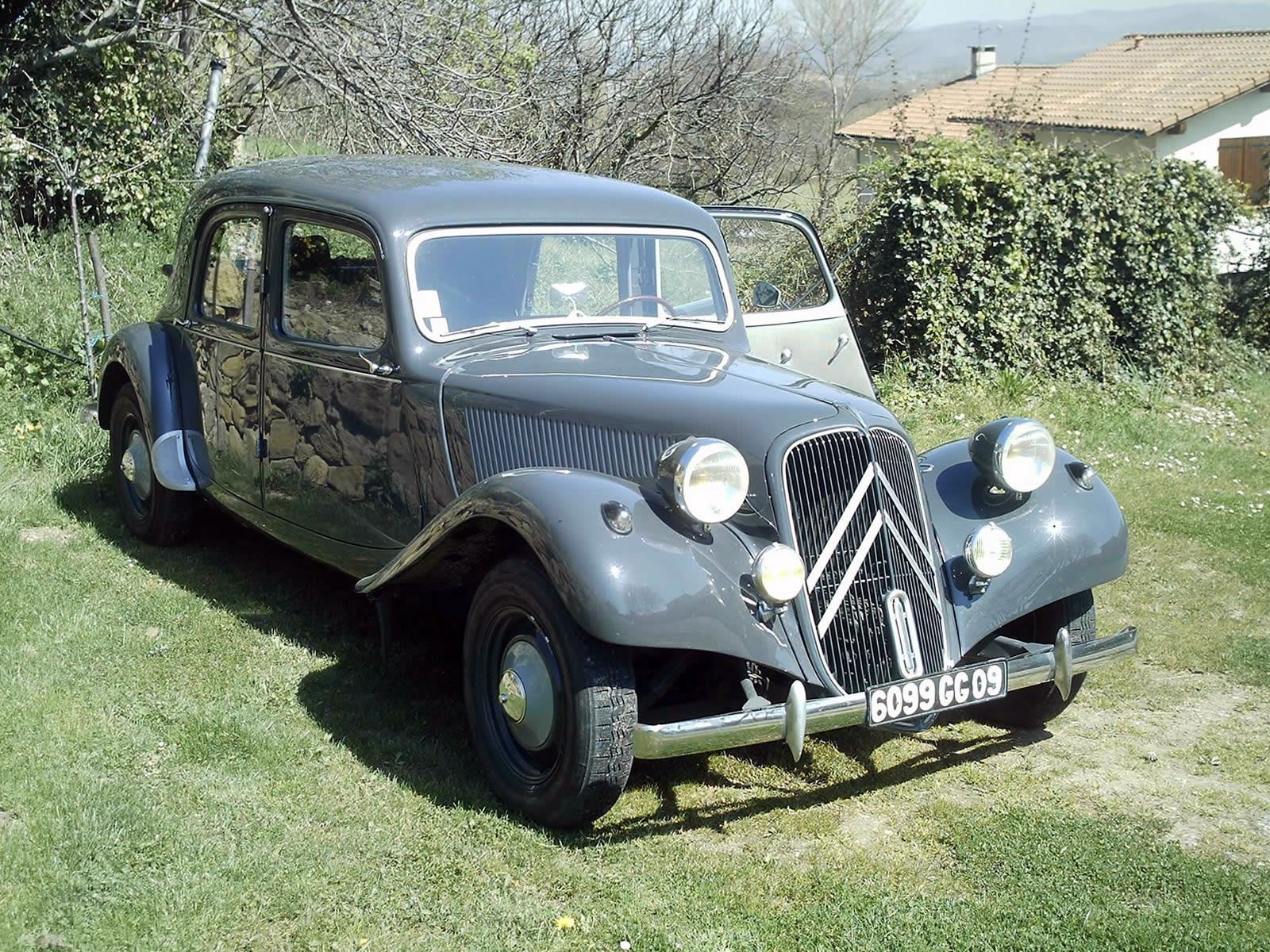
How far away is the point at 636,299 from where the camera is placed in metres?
4.78

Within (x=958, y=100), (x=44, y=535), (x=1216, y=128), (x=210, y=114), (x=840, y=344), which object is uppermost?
(x=958, y=100)

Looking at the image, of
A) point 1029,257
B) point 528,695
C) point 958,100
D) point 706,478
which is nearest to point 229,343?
point 528,695

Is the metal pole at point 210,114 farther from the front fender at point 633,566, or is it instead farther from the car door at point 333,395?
the front fender at point 633,566

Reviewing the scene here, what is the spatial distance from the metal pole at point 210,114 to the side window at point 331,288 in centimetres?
524

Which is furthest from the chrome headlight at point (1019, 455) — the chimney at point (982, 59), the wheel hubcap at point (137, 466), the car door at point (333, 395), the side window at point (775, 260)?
the chimney at point (982, 59)

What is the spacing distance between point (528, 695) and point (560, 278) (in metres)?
1.78

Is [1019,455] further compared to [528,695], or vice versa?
[1019,455]

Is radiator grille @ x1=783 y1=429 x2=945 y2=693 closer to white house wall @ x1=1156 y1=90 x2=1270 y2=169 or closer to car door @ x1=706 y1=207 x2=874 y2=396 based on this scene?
car door @ x1=706 y1=207 x2=874 y2=396

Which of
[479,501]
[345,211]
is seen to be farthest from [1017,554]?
[345,211]

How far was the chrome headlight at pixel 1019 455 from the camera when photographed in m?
4.11

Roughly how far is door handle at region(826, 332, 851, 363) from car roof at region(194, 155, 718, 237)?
1899 millimetres

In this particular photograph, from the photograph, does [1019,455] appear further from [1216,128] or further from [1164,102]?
[1216,128]

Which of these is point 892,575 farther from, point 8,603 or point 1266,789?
point 8,603

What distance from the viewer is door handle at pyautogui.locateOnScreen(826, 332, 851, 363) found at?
694 centimetres
